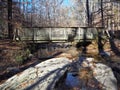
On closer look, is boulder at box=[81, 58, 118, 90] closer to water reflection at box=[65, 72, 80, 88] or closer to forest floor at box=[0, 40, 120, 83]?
water reflection at box=[65, 72, 80, 88]

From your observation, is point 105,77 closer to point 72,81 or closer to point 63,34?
point 72,81

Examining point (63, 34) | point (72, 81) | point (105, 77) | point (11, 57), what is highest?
point (63, 34)

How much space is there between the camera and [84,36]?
17188 mm

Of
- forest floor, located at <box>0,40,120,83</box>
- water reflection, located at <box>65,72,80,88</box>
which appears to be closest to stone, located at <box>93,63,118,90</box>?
water reflection, located at <box>65,72,80,88</box>

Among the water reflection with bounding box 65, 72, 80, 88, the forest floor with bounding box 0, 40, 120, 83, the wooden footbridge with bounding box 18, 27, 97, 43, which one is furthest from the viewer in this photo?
the wooden footbridge with bounding box 18, 27, 97, 43

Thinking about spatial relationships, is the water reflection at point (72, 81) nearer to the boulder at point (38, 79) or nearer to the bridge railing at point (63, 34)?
the boulder at point (38, 79)

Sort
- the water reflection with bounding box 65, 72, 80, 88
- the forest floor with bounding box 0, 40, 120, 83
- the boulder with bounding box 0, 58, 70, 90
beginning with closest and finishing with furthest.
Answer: the boulder with bounding box 0, 58, 70, 90 → the water reflection with bounding box 65, 72, 80, 88 → the forest floor with bounding box 0, 40, 120, 83

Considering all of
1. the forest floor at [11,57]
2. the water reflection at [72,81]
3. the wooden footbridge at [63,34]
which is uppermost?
the wooden footbridge at [63,34]

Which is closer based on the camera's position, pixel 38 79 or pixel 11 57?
pixel 38 79

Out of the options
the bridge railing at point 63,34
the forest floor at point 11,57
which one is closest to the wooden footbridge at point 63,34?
the bridge railing at point 63,34

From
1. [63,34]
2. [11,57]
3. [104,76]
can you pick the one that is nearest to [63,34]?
[63,34]

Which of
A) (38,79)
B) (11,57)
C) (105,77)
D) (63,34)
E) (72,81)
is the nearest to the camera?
(38,79)

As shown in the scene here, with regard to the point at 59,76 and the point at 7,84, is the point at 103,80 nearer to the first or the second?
the point at 59,76

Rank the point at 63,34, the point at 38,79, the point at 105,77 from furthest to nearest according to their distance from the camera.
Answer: the point at 63,34, the point at 105,77, the point at 38,79
